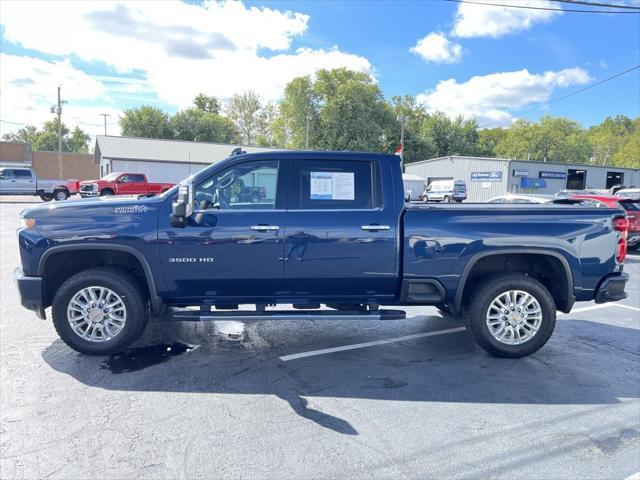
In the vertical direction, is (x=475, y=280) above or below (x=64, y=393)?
above

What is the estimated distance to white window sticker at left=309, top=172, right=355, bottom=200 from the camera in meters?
4.53

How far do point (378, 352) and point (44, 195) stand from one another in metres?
28.1

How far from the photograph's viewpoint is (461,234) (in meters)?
4.48

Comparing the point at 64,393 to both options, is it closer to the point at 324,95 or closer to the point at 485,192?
the point at 485,192

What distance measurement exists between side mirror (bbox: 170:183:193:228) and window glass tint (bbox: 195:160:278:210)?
23cm

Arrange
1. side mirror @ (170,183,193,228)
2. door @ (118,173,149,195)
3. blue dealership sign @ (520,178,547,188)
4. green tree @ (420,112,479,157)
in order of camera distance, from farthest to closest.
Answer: green tree @ (420,112,479,157) → blue dealership sign @ (520,178,547,188) → door @ (118,173,149,195) → side mirror @ (170,183,193,228)

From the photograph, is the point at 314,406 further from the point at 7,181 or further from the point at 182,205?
the point at 7,181

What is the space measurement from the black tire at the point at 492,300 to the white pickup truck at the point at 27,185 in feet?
90.1

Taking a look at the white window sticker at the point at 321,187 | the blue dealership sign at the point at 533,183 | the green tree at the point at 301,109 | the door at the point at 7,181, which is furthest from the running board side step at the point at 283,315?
the green tree at the point at 301,109

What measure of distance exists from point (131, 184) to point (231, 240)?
76.8 feet

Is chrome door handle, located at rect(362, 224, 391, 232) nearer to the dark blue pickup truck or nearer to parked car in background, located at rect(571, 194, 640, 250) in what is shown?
the dark blue pickup truck

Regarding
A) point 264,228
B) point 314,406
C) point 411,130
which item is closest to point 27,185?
point 264,228

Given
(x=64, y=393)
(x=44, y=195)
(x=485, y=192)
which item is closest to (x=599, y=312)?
(x=64, y=393)

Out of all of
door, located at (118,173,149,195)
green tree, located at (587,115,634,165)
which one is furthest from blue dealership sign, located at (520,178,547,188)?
green tree, located at (587,115,634,165)
